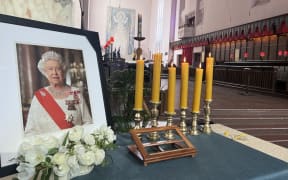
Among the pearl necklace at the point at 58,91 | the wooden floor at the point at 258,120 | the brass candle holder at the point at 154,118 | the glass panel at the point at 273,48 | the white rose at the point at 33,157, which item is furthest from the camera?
the glass panel at the point at 273,48

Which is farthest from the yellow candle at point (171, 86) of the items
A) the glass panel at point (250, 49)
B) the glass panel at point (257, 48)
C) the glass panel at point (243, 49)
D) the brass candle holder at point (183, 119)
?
the glass panel at point (243, 49)

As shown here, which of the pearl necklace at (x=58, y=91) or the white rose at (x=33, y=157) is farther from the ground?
the pearl necklace at (x=58, y=91)

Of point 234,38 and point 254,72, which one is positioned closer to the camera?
point 254,72

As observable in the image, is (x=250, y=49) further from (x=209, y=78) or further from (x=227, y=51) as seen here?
(x=209, y=78)

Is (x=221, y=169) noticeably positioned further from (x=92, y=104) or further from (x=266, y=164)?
(x=92, y=104)

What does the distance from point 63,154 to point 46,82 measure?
0.25 m

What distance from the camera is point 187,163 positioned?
2.47 feet

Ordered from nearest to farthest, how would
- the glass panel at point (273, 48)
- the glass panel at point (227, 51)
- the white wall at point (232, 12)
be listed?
1. the white wall at point (232, 12)
2. the glass panel at point (273, 48)
3. the glass panel at point (227, 51)

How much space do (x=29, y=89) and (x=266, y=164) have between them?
721 mm

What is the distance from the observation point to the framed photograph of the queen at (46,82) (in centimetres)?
61

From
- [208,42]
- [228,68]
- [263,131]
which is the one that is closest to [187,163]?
[263,131]

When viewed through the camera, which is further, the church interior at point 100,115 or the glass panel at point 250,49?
the glass panel at point 250,49

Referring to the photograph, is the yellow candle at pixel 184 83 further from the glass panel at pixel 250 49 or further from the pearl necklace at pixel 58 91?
the glass panel at pixel 250 49

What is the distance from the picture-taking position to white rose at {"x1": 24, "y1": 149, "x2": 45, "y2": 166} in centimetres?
51
